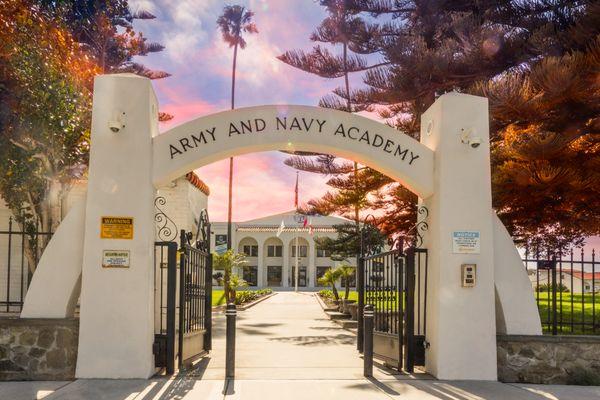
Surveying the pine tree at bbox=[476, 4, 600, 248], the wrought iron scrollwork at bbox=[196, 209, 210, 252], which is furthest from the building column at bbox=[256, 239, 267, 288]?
the wrought iron scrollwork at bbox=[196, 209, 210, 252]

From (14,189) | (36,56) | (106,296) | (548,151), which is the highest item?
(36,56)

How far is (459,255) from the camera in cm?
784

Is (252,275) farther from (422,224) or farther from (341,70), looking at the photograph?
(422,224)

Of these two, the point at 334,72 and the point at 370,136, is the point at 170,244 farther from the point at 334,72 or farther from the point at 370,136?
the point at 334,72

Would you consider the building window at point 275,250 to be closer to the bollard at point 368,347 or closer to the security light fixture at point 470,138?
the bollard at point 368,347

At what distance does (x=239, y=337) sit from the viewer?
42.9 feet

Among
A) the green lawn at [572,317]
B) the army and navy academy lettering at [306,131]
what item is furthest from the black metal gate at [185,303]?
the green lawn at [572,317]

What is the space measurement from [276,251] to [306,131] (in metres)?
52.8

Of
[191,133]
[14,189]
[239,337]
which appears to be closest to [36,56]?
[14,189]

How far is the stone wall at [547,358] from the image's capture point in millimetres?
7895

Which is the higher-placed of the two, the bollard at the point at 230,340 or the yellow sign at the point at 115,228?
the yellow sign at the point at 115,228

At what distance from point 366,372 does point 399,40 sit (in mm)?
10122

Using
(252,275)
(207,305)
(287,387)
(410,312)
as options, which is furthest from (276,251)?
(287,387)

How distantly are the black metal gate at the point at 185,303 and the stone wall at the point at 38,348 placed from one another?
114 centimetres
